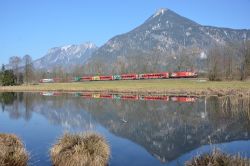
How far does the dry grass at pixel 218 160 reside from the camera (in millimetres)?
10776

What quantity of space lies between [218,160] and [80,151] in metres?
5.68

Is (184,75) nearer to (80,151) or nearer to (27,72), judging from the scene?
(27,72)

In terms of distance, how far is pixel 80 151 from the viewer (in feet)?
46.6

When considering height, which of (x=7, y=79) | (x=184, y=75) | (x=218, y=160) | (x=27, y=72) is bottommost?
(x=218, y=160)

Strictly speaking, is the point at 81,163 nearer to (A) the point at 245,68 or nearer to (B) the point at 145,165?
(B) the point at 145,165

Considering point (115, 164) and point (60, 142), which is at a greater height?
point (60, 142)

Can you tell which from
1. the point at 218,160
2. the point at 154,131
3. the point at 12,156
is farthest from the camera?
the point at 154,131

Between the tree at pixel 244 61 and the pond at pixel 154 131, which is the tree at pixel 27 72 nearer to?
the tree at pixel 244 61

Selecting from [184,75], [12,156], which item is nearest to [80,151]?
[12,156]

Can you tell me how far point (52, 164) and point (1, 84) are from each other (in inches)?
4638

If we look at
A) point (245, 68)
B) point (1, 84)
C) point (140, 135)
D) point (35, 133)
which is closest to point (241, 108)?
point (140, 135)

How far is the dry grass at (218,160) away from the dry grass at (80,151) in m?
4.15

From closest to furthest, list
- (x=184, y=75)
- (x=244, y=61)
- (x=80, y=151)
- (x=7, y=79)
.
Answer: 1. (x=80, y=151)
2. (x=244, y=61)
3. (x=7, y=79)
4. (x=184, y=75)

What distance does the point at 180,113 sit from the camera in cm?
3747
